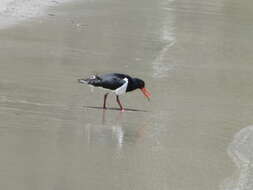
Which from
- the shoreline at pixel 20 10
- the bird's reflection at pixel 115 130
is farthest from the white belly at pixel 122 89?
the shoreline at pixel 20 10

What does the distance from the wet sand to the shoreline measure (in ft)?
0.98

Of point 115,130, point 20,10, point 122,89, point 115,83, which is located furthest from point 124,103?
point 20,10

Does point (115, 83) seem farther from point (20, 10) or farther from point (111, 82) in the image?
point (20, 10)

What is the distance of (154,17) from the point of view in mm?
19656

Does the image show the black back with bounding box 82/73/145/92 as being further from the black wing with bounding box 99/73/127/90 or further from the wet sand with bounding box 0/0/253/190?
the wet sand with bounding box 0/0/253/190

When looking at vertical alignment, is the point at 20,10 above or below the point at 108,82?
below

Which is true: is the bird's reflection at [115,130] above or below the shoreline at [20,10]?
above

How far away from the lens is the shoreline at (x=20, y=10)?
16562mm

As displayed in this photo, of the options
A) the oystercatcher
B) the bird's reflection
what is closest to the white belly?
the oystercatcher

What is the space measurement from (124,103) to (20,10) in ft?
26.7

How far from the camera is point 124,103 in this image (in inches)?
416

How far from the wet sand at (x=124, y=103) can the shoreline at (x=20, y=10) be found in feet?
0.98

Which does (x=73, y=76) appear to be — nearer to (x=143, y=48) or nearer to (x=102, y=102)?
(x=102, y=102)

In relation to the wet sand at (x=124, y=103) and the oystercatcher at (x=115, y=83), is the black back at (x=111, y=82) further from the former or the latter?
the wet sand at (x=124, y=103)
